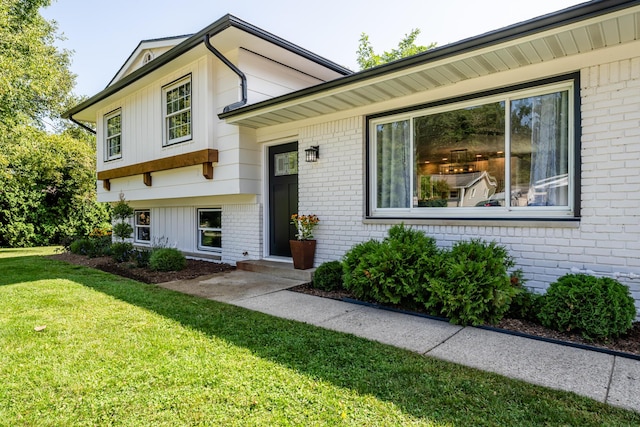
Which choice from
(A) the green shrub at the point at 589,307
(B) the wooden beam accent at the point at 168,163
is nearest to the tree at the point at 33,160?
(B) the wooden beam accent at the point at 168,163

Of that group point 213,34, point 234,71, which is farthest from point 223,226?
point 213,34

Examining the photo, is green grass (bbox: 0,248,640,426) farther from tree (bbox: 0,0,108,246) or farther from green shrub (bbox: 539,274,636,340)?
tree (bbox: 0,0,108,246)

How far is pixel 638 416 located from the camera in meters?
2.07

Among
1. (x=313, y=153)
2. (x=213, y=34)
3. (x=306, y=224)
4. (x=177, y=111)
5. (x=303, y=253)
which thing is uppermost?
(x=213, y=34)

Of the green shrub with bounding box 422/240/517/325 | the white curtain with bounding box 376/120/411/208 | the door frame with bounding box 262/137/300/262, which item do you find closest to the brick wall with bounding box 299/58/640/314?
the green shrub with bounding box 422/240/517/325

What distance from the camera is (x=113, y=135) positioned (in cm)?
1062

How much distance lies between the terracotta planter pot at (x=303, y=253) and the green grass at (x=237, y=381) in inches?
87.9

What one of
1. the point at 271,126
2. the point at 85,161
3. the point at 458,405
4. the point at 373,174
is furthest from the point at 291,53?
the point at 85,161

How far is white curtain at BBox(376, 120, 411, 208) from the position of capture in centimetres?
538

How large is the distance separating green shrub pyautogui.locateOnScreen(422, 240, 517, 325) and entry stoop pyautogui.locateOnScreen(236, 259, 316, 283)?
2.47 meters

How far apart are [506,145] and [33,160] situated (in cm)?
1523

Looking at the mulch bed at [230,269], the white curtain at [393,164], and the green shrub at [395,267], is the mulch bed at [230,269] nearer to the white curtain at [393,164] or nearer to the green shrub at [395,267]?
the green shrub at [395,267]

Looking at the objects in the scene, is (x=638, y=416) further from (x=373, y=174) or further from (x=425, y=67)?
(x=373, y=174)

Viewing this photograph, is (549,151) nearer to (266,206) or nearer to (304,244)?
(304,244)
